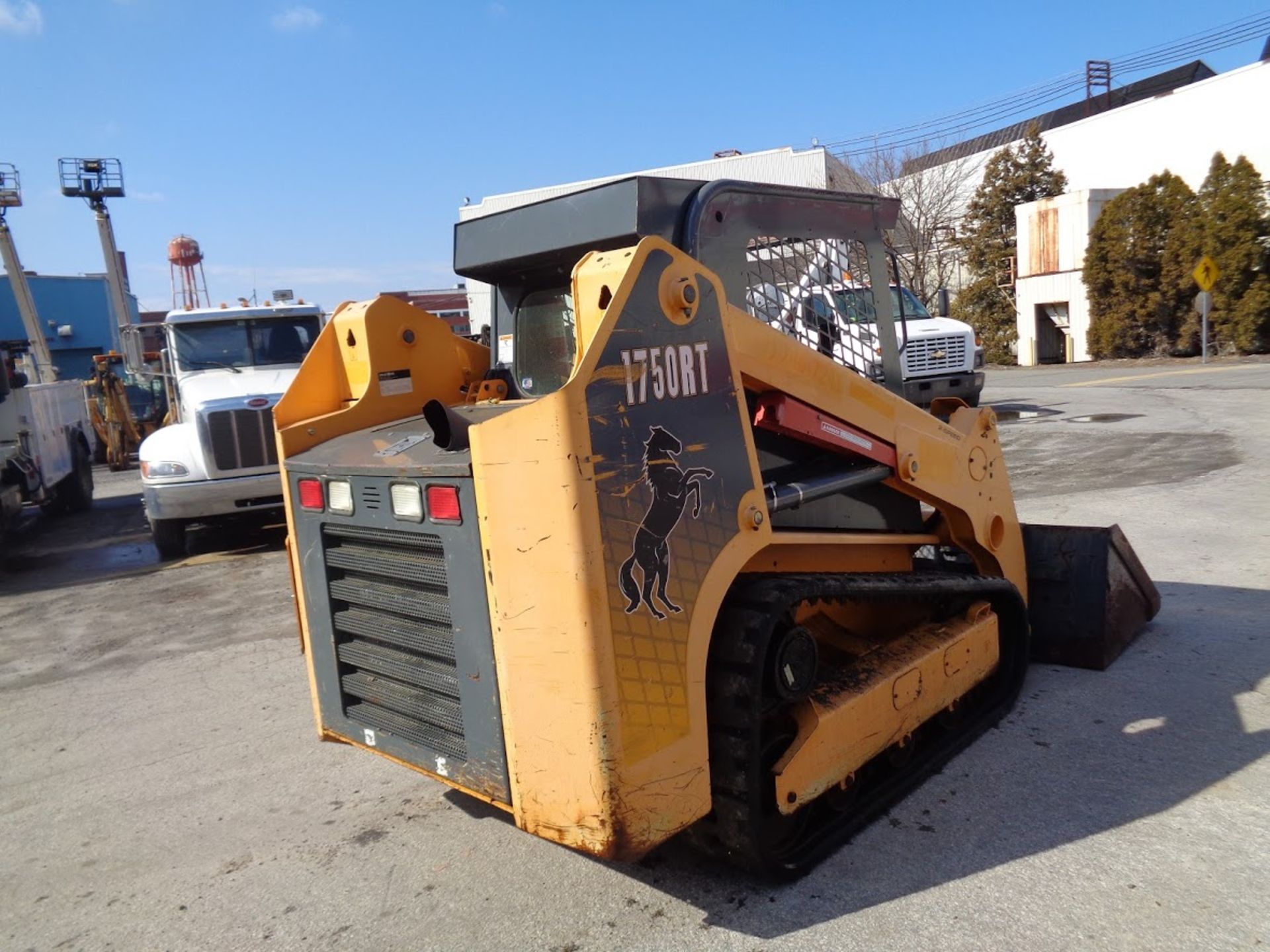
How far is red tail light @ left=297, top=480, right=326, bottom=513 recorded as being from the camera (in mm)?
3379

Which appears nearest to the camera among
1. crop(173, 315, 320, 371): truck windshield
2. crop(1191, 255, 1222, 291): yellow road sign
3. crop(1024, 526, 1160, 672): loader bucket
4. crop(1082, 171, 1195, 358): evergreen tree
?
crop(1024, 526, 1160, 672): loader bucket

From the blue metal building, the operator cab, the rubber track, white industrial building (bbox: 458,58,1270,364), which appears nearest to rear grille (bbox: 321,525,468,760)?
the rubber track

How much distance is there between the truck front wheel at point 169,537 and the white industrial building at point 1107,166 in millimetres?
25431

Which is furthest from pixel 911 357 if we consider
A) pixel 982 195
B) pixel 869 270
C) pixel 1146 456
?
pixel 982 195

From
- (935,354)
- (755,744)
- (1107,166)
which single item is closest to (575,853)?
(755,744)

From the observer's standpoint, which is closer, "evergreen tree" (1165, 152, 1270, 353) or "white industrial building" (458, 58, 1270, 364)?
"evergreen tree" (1165, 152, 1270, 353)

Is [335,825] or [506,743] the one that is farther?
[335,825]

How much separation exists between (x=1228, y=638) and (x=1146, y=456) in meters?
6.66

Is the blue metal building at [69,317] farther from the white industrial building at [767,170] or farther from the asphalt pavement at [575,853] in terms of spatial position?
the asphalt pavement at [575,853]

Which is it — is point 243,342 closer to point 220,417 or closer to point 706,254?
point 220,417

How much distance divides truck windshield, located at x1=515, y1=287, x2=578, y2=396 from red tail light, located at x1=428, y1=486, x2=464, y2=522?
1.08m

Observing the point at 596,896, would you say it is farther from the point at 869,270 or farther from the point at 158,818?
the point at 869,270

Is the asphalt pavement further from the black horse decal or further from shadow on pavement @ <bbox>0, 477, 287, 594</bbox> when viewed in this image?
shadow on pavement @ <bbox>0, 477, 287, 594</bbox>

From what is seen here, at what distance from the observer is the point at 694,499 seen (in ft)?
9.23
